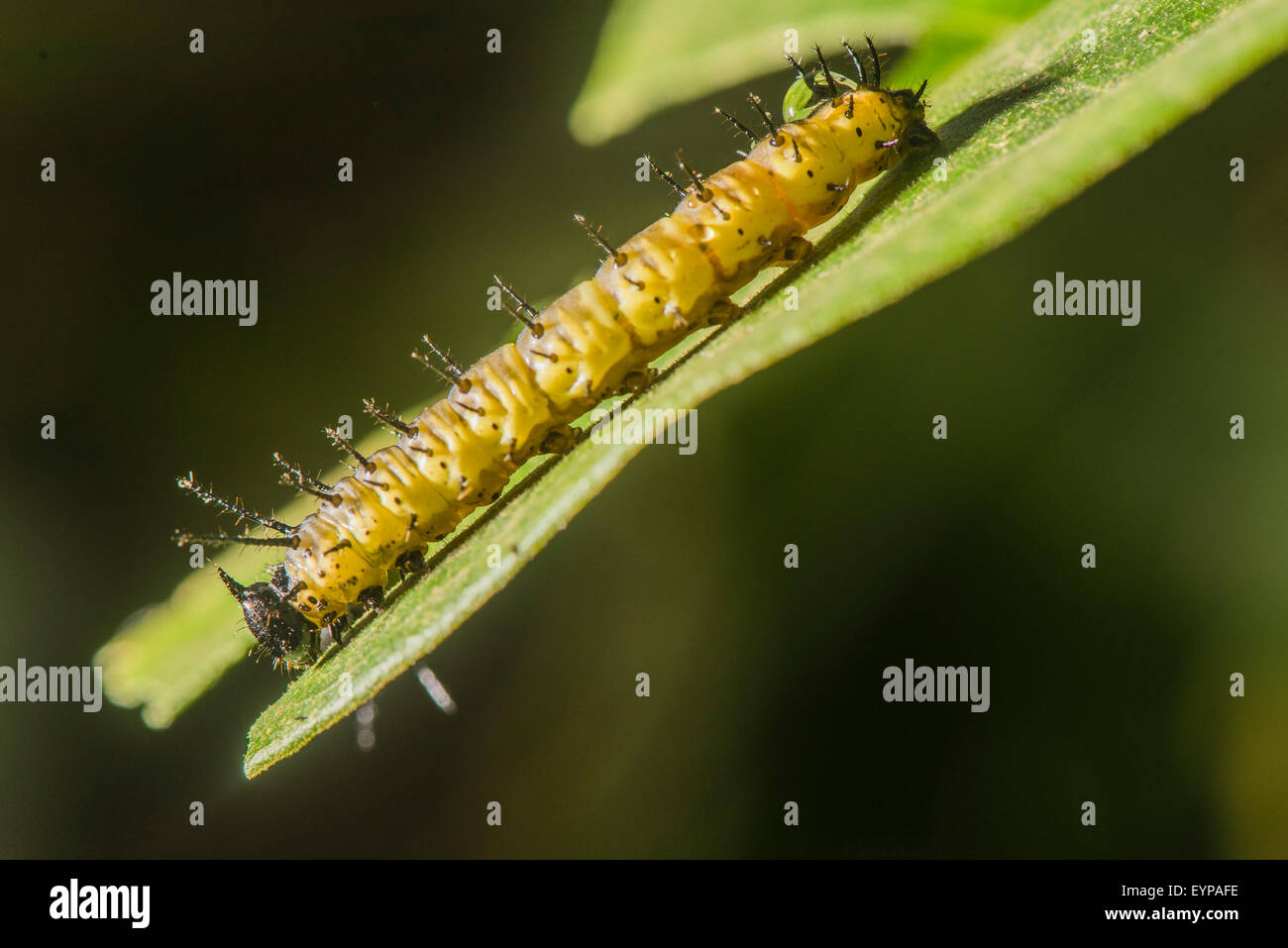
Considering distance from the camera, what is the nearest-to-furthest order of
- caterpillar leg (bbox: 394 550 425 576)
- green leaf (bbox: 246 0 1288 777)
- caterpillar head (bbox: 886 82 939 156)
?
1. green leaf (bbox: 246 0 1288 777)
2. caterpillar head (bbox: 886 82 939 156)
3. caterpillar leg (bbox: 394 550 425 576)

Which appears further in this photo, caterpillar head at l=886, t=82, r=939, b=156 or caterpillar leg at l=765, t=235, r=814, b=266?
caterpillar leg at l=765, t=235, r=814, b=266

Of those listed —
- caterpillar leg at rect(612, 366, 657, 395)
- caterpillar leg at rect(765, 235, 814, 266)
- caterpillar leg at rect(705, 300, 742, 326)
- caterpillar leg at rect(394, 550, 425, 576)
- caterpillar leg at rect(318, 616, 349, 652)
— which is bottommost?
caterpillar leg at rect(318, 616, 349, 652)

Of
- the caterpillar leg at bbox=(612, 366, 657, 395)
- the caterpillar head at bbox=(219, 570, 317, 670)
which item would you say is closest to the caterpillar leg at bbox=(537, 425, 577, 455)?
the caterpillar leg at bbox=(612, 366, 657, 395)

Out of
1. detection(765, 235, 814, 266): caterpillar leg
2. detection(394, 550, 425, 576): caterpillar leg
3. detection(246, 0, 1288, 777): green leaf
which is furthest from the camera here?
detection(394, 550, 425, 576): caterpillar leg

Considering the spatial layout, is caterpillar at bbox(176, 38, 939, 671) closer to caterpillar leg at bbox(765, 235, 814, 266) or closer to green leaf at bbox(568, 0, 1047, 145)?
caterpillar leg at bbox(765, 235, 814, 266)

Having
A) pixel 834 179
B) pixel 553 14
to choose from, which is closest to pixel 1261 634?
pixel 834 179

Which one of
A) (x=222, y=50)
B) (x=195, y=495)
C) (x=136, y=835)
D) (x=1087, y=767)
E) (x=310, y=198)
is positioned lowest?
(x=136, y=835)

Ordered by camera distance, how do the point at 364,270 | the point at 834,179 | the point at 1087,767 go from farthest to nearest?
the point at 364,270, the point at 834,179, the point at 1087,767

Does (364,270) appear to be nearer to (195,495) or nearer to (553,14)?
(195,495)

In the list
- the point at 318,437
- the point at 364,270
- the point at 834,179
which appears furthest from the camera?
the point at 318,437
